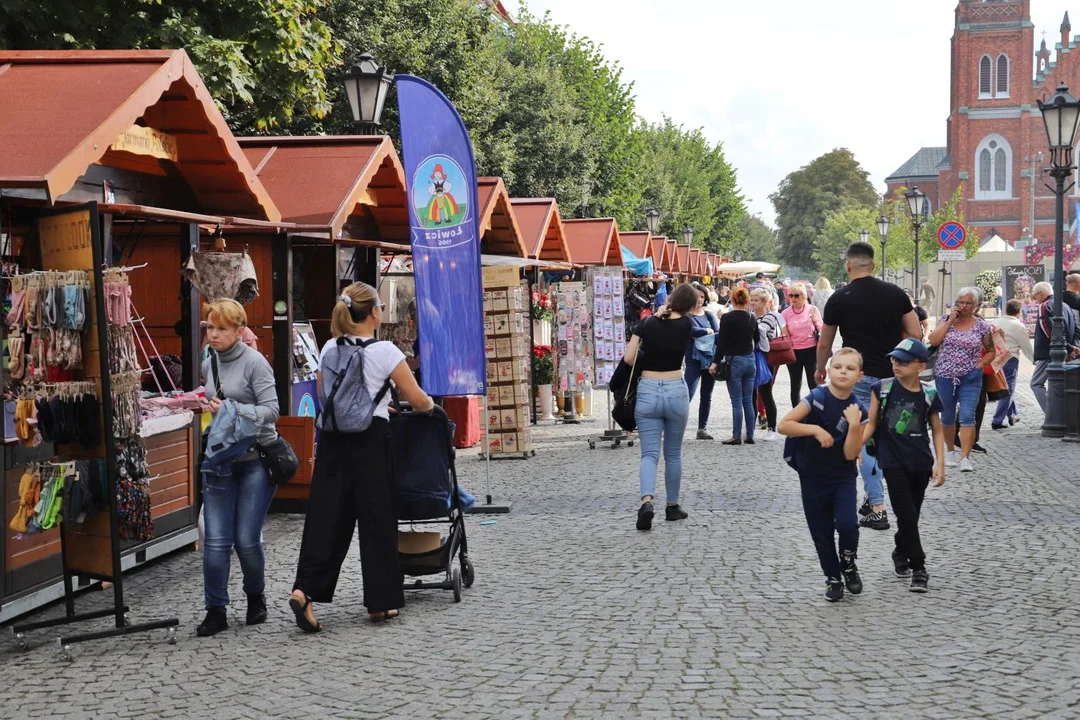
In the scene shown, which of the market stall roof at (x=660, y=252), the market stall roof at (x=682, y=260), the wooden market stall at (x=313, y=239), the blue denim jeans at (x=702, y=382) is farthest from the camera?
the market stall roof at (x=682, y=260)

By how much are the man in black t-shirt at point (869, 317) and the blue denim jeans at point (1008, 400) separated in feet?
25.6

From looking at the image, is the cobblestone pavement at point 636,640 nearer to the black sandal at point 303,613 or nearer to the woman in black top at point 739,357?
the black sandal at point 303,613

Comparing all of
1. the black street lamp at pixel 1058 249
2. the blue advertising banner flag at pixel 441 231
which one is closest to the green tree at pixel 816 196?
the black street lamp at pixel 1058 249

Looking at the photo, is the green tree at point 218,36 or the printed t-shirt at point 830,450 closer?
the printed t-shirt at point 830,450

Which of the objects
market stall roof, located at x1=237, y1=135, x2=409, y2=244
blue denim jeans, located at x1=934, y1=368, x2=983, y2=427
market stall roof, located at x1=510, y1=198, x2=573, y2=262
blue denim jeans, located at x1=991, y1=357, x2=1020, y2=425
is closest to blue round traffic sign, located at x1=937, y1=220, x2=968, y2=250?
blue denim jeans, located at x1=991, y1=357, x2=1020, y2=425

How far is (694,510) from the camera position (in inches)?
427

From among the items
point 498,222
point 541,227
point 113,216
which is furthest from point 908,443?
point 541,227

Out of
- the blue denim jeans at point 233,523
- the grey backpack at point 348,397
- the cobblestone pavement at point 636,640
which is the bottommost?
the cobblestone pavement at point 636,640

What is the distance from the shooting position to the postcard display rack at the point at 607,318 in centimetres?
1714

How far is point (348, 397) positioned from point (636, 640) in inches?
78.2

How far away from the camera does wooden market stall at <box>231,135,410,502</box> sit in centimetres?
1148

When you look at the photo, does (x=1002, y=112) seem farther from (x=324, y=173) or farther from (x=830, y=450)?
(x=830, y=450)

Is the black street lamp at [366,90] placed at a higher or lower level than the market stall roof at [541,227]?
higher

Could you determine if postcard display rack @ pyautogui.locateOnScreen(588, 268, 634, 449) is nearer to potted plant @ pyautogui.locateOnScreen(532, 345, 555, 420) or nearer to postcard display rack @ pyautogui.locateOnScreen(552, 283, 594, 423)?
postcard display rack @ pyautogui.locateOnScreen(552, 283, 594, 423)
